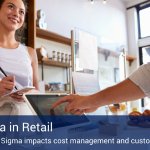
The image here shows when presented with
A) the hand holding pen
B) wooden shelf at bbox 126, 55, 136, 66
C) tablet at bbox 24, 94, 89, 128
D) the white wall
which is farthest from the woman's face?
wooden shelf at bbox 126, 55, 136, 66

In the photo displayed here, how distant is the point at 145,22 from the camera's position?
17.5 ft

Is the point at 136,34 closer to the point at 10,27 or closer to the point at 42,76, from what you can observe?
the point at 42,76

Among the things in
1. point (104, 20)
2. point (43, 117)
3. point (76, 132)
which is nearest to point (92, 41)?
point (76, 132)

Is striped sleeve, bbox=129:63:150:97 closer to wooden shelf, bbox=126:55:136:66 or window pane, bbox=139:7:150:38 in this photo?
wooden shelf, bbox=126:55:136:66

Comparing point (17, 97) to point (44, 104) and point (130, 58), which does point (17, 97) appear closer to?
point (44, 104)

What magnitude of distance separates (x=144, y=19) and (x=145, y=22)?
3.3 inches

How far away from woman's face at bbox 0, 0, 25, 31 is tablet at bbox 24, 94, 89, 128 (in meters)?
0.58

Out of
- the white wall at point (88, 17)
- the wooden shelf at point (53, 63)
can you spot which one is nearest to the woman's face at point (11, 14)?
the white wall at point (88, 17)

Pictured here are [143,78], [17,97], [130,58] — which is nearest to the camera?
[143,78]

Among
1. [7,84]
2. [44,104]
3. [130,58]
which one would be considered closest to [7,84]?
[7,84]

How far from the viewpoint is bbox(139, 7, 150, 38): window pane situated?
17.3ft

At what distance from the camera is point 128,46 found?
215 inches

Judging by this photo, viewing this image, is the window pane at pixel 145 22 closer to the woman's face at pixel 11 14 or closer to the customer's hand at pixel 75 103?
the woman's face at pixel 11 14

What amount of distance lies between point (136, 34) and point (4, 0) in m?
4.46
